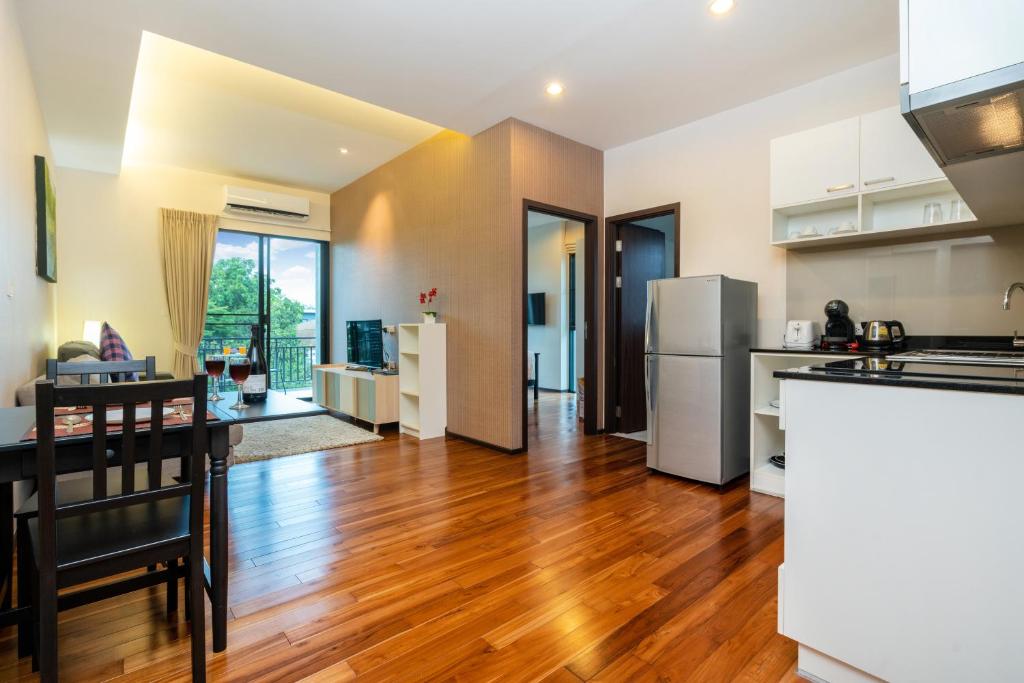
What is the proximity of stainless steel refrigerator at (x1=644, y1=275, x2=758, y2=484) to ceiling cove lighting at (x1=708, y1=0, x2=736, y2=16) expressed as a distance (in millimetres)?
1476

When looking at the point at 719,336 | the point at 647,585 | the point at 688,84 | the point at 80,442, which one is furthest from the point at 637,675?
the point at 688,84

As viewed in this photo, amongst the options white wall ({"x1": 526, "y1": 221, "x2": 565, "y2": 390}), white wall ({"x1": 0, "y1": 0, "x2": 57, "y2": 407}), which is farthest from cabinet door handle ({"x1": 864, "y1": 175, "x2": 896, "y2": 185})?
white wall ({"x1": 526, "y1": 221, "x2": 565, "y2": 390})

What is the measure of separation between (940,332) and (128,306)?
7.65 meters

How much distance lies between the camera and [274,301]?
22.3ft

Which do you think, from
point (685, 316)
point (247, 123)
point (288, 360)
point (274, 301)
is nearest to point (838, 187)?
point (685, 316)

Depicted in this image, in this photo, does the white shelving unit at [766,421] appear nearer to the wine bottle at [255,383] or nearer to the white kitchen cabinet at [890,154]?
the white kitchen cabinet at [890,154]

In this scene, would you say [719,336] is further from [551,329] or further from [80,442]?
A: [551,329]

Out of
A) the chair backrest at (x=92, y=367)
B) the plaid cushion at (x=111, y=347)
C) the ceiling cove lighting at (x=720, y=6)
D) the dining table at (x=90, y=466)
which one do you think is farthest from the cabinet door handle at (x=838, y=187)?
Answer: the plaid cushion at (x=111, y=347)

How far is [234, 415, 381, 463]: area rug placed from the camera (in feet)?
13.0

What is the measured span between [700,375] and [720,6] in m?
2.12

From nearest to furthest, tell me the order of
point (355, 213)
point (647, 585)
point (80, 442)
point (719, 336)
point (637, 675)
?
point (80, 442) → point (637, 675) → point (647, 585) → point (719, 336) → point (355, 213)

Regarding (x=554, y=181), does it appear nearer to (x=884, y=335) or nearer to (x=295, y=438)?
(x=884, y=335)

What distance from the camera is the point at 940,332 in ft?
9.25

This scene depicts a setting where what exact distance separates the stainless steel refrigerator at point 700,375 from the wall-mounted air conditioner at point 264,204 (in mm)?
5324
